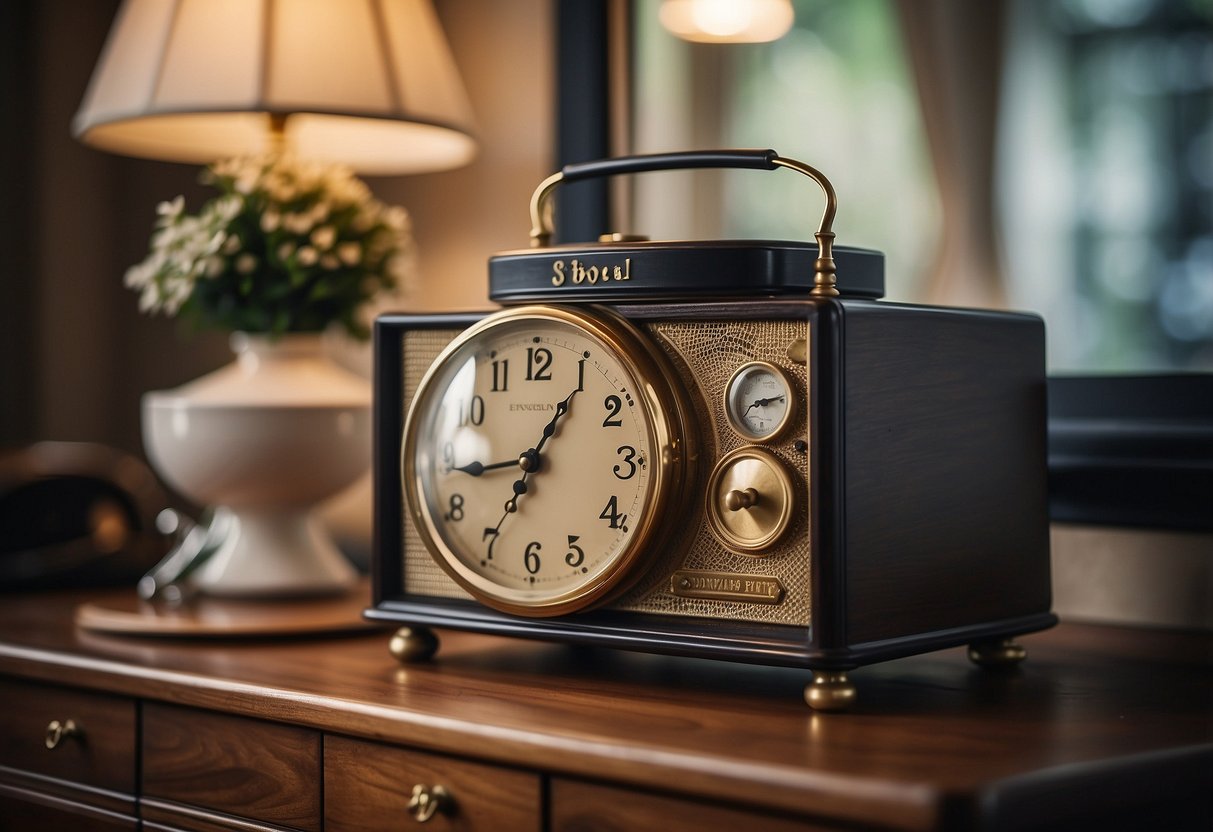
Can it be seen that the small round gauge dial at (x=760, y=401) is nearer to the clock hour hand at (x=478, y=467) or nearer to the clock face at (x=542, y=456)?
the clock face at (x=542, y=456)

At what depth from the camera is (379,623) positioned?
1.09 metres

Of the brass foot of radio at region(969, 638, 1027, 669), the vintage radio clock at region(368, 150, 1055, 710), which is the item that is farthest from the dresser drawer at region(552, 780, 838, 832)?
the brass foot of radio at region(969, 638, 1027, 669)

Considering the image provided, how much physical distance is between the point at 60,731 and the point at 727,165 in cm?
71

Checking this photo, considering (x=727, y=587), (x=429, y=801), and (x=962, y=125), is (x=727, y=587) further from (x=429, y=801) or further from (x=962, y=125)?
(x=962, y=125)

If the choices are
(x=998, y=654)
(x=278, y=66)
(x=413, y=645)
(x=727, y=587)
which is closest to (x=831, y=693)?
(x=727, y=587)

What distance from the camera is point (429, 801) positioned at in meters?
0.88

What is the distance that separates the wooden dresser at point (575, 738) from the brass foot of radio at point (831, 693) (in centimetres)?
1

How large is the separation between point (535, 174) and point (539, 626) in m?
0.79

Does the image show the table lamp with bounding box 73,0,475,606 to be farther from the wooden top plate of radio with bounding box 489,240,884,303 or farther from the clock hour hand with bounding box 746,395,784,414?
the clock hour hand with bounding box 746,395,784,414

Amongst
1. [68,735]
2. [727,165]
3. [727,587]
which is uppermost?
[727,165]

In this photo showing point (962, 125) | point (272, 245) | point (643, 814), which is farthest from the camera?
point (272, 245)

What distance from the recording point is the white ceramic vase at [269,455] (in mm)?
1369

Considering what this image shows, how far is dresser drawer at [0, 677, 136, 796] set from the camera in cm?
110

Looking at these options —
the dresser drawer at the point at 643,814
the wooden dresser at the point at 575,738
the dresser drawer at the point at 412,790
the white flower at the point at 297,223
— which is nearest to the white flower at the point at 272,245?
the white flower at the point at 297,223
